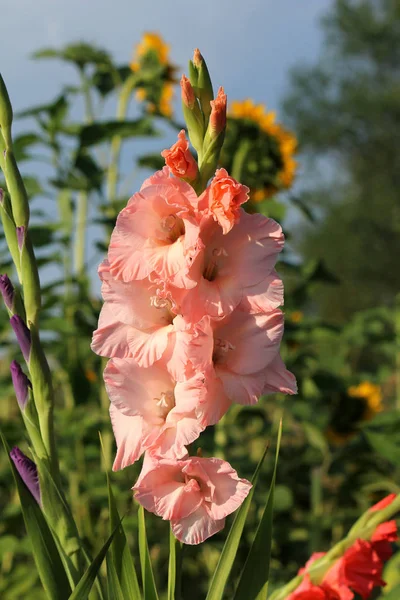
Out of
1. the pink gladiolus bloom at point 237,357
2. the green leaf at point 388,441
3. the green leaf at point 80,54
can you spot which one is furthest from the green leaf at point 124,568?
the green leaf at point 80,54

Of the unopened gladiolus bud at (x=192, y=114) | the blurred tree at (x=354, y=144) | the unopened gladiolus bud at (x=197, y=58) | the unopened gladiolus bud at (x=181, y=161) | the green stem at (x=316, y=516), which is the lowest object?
the blurred tree at (x=354, y=144)

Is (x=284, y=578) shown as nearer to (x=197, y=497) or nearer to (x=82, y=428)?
(x=82, y=428)

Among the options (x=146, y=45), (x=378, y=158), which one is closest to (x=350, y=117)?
(x=378, y=158)

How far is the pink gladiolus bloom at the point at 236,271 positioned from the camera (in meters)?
0.48

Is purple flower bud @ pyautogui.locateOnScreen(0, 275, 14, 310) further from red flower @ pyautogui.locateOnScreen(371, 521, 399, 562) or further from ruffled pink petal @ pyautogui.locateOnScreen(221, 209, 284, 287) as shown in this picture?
red flower @ pyautogui.locateOnScreen(371, 521, 399, 562)

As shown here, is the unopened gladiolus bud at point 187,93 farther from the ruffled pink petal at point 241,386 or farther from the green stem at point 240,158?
the green stem at point 240,158

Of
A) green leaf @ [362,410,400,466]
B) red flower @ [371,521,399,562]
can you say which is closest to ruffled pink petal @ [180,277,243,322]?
red flower @ [371,521,399,562]

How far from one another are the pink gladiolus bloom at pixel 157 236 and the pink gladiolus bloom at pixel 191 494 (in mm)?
128

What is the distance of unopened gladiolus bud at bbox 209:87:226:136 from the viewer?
493 mm

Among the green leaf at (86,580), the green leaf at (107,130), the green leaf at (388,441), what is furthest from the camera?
the green leaf at (107,130)

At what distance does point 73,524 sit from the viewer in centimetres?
50

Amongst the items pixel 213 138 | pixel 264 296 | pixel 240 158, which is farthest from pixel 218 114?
pixel 240 158

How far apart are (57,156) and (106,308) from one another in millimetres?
1477

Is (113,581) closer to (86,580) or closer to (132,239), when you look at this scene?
(86,580)
